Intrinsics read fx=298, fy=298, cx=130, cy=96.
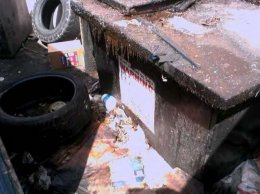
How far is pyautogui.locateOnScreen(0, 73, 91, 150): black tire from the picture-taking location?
230 cm

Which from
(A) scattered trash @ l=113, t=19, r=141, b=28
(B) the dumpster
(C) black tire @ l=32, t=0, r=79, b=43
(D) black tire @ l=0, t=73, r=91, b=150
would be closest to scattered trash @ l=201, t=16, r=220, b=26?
(B) the dumpster

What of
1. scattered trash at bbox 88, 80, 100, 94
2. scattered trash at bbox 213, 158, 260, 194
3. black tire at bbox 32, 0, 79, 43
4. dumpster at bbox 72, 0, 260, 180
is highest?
dumpster at bbox 72, 0, 260, 180

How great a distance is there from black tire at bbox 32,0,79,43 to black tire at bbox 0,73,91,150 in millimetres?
1383

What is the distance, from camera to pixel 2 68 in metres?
4.13

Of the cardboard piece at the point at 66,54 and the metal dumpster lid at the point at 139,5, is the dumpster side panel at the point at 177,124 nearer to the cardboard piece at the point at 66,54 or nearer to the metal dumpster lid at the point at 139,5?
the metal dumpster lid at the point at 139,5

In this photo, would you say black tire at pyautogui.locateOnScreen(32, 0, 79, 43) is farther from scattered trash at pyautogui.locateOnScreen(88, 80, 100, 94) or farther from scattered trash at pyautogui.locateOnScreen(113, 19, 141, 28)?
scattered trash at pyautogui.locateOnScreen(113, 19, 141, 28)

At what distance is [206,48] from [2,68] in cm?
321

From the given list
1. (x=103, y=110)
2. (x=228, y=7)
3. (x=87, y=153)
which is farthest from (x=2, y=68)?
(x=228, y=7)

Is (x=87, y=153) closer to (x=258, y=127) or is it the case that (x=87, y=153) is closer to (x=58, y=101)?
(x=58, y=101)

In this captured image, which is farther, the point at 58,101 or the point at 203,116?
the point at 58,101

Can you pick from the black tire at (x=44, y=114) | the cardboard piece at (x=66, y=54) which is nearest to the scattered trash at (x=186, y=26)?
the black tire at (x=44, y=114)

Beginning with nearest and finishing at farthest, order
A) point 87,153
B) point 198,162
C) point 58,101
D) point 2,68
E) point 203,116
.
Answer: point 203,116 < point 198,162 < point 87,153 < point 58,101 < point 2,68

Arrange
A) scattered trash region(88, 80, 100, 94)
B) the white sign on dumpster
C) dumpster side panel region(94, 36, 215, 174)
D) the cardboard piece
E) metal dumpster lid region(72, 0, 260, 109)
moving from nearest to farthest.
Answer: metal dumpster lid region(72, 0, 260, 109) → dumpster side panel region(94, 36, 215, 174) → the white sign on dumpster → scattered trash region(88, 80, 100, 94) → the cardboard piece

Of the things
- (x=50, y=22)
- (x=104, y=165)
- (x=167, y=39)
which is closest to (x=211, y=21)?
(x=167, y=39)
